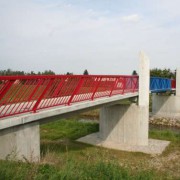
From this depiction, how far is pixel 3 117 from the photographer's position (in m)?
6.80

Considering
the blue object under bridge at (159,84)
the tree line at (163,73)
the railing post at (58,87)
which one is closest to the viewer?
the railing post at (58,87)

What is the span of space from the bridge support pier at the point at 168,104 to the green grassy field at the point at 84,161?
11.1 metres

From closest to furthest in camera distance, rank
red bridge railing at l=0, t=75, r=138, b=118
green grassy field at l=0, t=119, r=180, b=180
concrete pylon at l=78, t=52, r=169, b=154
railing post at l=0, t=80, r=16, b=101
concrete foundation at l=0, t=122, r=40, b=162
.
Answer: green grassy field at l=0, t=119, r=180, b=180 → railing post at l=0, t=80, r=16, b=101 → red bridge railing at l=0, t=75, r=138, b=118 → concrete foundation at l=0, t=122, r=40, b=162 → concrete pylon at l=78, t=52, r=169, b=154

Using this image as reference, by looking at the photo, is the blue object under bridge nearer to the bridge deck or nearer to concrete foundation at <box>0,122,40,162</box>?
the bridge deck

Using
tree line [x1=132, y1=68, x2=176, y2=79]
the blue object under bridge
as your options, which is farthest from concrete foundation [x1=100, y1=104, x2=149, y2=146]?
tree line [x1=132, y1=68, x2=176, y2=79]

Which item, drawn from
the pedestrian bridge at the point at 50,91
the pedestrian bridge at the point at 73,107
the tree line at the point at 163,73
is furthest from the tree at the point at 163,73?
the pedestrian bridge at the point at 50,91

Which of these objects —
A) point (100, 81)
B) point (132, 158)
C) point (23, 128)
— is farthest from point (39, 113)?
point (132, 158)

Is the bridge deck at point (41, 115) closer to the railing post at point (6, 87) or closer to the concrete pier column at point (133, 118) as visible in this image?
the railing post at point (6, 87)

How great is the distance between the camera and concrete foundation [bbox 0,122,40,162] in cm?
685

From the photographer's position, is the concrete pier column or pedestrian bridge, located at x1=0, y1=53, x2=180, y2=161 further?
the concrete pier column

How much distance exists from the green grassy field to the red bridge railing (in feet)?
4.87

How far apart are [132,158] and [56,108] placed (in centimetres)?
689

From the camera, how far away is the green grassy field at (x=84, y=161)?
5.25m

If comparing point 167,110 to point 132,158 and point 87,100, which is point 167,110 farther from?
point 87,100
